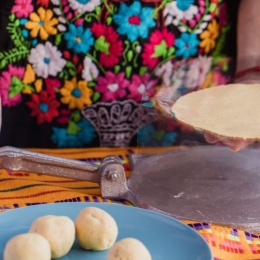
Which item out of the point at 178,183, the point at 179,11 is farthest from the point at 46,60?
the point at 178,183

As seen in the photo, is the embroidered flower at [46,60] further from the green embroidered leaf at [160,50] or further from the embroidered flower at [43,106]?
the green embroidered leaf at [160,50]

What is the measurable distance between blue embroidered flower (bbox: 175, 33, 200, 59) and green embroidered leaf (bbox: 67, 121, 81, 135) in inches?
8.5

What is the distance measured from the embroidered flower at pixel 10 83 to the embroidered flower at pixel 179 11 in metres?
0.27

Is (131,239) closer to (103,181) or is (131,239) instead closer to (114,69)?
(103,181)

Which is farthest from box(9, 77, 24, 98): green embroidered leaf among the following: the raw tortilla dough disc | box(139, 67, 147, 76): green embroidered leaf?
the raw tortilla dough disc

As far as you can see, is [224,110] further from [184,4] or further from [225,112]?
[184,4]

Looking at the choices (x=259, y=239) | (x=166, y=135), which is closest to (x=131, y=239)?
(x=259, y=239)

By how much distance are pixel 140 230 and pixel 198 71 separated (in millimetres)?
482

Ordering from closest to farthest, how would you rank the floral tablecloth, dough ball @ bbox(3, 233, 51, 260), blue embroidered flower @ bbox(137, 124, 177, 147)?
dough ball @ bbox(3, 233, 51, 260)
the floral tablecloth
blue embroidered flower @ bbox(137, 124, 177, 147)

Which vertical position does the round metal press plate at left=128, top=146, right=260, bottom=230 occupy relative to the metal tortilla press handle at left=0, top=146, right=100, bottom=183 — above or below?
below

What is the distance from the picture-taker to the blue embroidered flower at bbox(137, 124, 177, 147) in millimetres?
1055

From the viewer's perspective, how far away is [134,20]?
45.4 inches

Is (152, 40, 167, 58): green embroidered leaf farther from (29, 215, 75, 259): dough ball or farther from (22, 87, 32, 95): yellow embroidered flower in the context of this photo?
(29, 215, 75, 259): dough ball

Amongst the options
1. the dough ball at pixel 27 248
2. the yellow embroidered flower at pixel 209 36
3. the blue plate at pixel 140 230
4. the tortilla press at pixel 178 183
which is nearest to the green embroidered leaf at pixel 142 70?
the yellow embroidered flower at pixel 209 36
